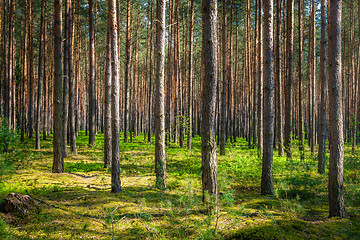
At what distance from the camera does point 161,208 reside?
5.83 meters

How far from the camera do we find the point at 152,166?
11180mm

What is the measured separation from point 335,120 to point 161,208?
4504 mm

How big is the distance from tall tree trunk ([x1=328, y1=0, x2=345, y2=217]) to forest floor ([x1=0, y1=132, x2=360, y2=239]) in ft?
1.40

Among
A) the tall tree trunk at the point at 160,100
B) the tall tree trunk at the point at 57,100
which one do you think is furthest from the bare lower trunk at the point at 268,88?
the tall tree trunk at the point at 57,100

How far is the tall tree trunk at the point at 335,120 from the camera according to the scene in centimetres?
515

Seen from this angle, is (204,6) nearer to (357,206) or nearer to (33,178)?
(357,206)

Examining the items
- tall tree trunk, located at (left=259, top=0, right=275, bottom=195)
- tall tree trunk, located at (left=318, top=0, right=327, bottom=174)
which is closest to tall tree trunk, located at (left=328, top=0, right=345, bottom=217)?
tall tree trunk, located at (left=259, top=0, right=275, bottom=195)

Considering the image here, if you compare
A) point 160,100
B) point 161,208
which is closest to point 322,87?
point 160,100

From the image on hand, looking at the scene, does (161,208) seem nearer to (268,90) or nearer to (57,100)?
(268,90)

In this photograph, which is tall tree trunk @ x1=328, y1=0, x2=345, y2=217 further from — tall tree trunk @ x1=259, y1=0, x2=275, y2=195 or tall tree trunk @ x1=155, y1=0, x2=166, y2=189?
tall tree trunk @ x1=155, y1=0, x2=166, y2=189

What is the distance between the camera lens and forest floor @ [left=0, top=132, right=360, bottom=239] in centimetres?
435

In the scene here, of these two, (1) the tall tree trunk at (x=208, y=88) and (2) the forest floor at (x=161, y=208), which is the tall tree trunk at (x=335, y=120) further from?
(1) the tall tree trunk at (x=208, y=88)

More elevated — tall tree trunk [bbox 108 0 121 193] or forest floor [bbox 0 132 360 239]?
tall tree trunk [bbox 108 0 121 193]

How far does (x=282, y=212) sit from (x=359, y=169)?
23.6 ft
